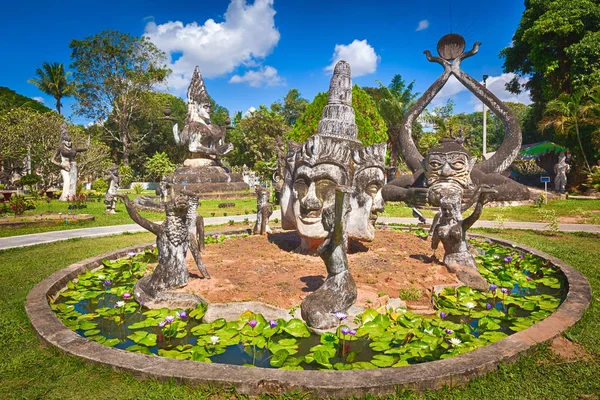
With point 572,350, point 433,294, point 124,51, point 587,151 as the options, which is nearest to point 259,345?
point 433,294

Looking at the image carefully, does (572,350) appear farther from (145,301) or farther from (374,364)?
(145,301)

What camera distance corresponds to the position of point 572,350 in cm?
335

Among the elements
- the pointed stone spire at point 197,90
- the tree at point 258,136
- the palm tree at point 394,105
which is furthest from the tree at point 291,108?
the pointed stone spire at point 197,90

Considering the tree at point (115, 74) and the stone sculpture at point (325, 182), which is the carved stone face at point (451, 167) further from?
the tree at point (115, 74)

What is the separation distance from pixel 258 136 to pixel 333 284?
35.9 meters

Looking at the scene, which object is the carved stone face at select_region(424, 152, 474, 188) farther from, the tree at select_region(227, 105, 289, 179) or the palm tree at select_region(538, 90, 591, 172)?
the tree at select_region(227, 105, 289, 179)

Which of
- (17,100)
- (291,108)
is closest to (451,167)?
(291,108)

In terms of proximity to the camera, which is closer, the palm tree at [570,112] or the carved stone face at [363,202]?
the carved stone face at [363,202]

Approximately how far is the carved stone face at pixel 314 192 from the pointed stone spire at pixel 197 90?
17.8 meters

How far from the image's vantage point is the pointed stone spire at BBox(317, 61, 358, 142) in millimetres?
7254

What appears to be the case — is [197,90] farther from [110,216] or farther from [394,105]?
[394,105]

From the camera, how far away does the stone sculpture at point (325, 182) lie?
6066mm

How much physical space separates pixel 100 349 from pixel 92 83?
126 feet

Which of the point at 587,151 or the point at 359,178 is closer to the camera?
the point at 359,178
